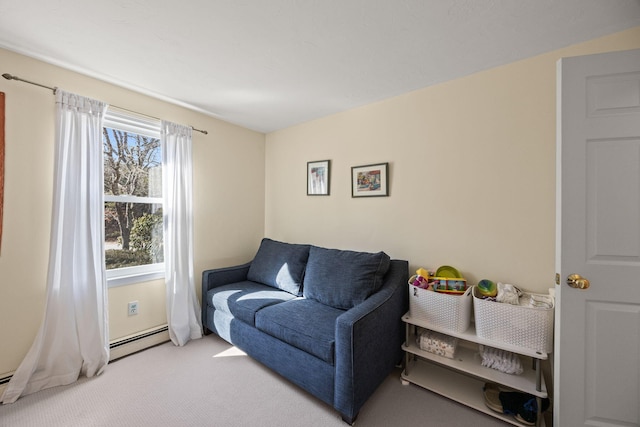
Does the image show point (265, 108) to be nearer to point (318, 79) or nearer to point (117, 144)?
point (318, 79)

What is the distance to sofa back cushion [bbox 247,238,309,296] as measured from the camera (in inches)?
98.7

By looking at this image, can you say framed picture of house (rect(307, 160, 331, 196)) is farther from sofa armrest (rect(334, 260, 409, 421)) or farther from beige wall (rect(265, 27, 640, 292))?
sofa armrest (rect(334, 260, 409, 421))

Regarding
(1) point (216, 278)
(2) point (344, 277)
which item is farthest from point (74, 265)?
(2) point (344, 277)

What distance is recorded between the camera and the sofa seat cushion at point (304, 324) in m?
1.64

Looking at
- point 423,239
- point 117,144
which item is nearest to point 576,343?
point 423,239

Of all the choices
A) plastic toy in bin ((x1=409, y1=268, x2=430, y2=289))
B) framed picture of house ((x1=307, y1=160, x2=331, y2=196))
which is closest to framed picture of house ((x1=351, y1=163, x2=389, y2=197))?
framed picture of house ((x1=307, y1=160, x2=331, y2=196))

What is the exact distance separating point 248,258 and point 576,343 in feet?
10.0

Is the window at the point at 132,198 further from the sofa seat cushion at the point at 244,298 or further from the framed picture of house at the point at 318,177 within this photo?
the framed picture of house at the point at 318,177

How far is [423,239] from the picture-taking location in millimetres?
2221

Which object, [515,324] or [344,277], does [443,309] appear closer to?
[515,324]

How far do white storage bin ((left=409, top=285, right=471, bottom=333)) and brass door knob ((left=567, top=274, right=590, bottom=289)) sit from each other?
57 centimetres

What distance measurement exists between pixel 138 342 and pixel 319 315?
178cm

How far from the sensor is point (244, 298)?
7.56ft

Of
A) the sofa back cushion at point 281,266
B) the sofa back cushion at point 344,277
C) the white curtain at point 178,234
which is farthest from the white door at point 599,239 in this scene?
the white curtain at point 178,234
